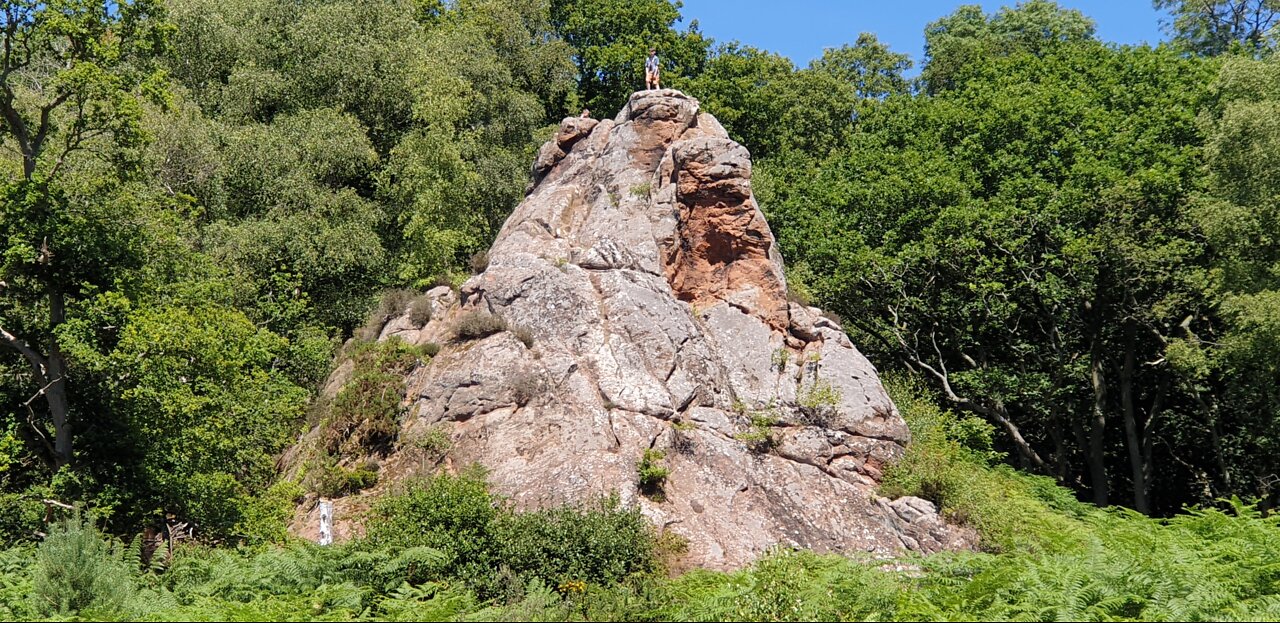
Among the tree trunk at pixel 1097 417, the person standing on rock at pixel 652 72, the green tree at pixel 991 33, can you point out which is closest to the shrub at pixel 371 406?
the person standing on rock at pixel 652 72

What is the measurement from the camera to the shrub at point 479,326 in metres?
21.0

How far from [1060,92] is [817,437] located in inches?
586

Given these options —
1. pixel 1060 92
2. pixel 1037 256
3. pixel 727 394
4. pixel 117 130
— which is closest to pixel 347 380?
pixel 117 130

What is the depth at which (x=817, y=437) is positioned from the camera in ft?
65.8

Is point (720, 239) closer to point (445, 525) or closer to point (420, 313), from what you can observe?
point (420, 313)

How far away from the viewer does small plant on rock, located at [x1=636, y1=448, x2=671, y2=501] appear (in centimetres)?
1827

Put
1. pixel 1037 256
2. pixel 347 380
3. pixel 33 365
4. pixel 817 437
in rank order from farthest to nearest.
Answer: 1. pixel 1037 256
2. pixel 347 380
3. pixel 817 437
4. pixel 33 365

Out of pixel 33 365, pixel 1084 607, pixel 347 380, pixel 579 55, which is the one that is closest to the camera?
pixel 1084 607

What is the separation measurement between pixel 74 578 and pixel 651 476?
8808 millimetres

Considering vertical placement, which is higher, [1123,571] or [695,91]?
[695,91]

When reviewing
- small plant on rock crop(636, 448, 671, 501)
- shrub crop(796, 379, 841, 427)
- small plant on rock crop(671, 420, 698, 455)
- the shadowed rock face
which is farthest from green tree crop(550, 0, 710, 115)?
small plant on rock crop(636, 448, 671, 501)

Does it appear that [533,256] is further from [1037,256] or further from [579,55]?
[579,55]

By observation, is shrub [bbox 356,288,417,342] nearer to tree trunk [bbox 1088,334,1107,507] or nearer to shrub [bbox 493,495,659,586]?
shrub [bbox 493,495,659,586]

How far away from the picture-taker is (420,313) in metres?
22.7
